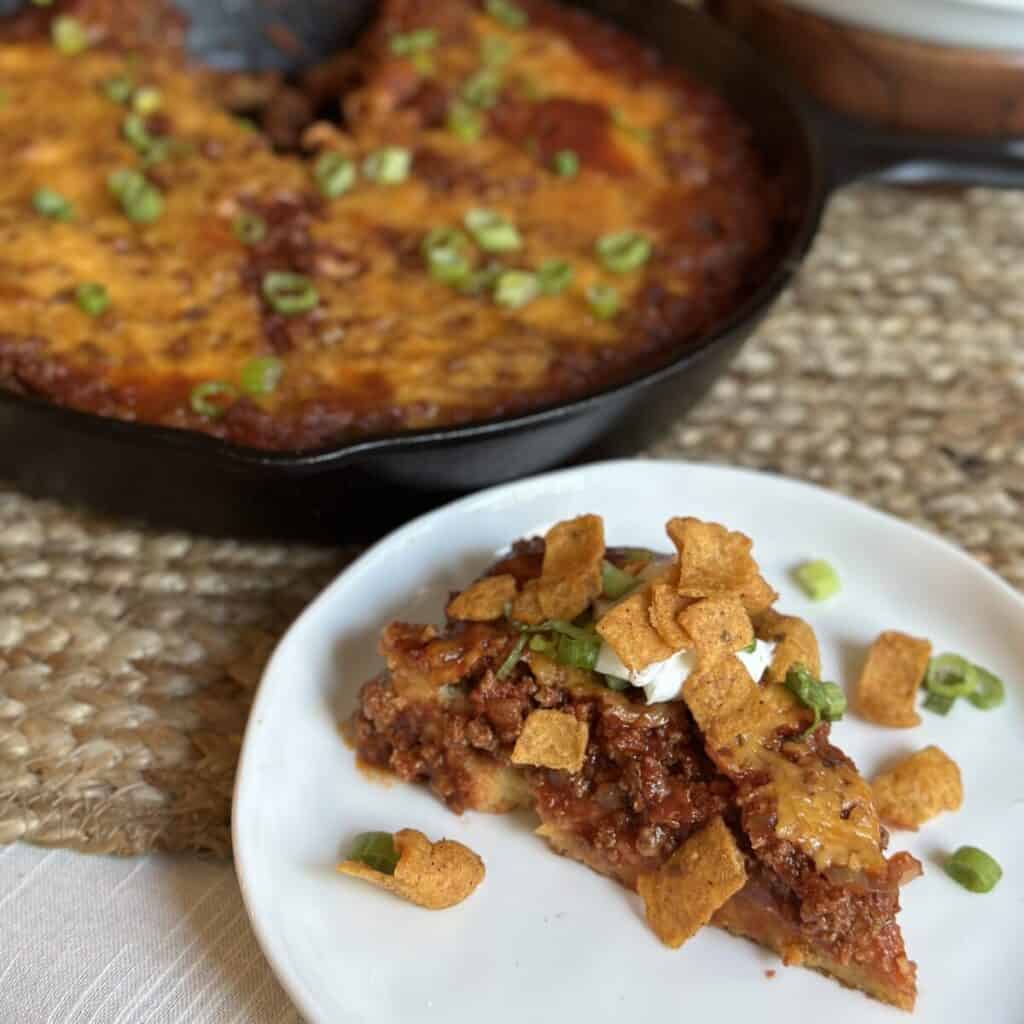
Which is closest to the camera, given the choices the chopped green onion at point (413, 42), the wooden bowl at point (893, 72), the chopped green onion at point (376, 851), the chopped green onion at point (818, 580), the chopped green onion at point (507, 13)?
the chopped green onion at point (376, 851)

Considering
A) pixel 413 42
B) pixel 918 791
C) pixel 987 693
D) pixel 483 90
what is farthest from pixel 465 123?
pixel 918 791

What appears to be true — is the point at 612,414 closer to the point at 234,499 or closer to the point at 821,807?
the point at 234,499

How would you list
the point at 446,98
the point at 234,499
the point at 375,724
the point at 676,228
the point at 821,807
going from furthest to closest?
the point at 446,98 < the point at 676,228 < the point at 234,499 < the point at 375,724 < the point at 821,807

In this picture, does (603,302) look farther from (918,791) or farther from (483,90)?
(918,791)

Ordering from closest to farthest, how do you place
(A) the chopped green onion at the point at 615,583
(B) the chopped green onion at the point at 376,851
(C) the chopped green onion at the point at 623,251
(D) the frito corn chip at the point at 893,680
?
(B) the chopped green onion at the point at 376,851 < (A) the chopped green onion at the point at 615,583 < (D) the frito corn chip at the point at 893,680 < (C) the chopped green onion at the point at 623,251

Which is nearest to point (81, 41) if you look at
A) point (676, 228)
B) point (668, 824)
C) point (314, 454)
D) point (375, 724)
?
point (676, 228)

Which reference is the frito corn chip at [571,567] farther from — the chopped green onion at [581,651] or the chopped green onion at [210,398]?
the chopped green onion at [210,398]

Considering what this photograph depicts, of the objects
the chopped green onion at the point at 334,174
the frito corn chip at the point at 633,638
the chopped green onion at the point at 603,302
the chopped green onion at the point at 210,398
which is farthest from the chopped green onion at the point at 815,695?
the chopped green onion at the point at 334,174
